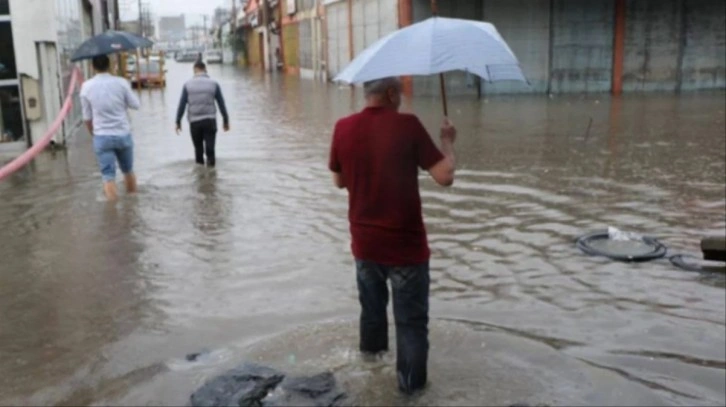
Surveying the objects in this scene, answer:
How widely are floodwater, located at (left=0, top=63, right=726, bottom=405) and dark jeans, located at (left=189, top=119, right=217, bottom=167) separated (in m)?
0.28

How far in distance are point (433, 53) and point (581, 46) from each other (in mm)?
23954

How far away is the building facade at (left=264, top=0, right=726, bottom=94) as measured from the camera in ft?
85.4

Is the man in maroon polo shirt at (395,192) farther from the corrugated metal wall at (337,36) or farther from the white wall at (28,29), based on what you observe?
the corrugated metal wall at (337,36)

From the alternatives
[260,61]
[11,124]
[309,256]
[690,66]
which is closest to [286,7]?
[260,61]

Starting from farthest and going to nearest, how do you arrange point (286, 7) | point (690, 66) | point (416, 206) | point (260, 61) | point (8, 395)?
point (260, 61) → point (286, 7) → point (690, 66) → point (8, 395) → point (416, 206)

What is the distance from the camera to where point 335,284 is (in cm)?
646

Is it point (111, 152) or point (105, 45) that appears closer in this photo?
point (111, 152)

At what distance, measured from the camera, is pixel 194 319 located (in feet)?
18.7

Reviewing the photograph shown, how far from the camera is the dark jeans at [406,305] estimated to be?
418cm

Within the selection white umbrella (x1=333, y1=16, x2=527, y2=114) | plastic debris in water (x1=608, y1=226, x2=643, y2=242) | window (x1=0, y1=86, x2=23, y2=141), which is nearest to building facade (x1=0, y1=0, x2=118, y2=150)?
window (x1=0, y1=86, x2=23, y2=141)

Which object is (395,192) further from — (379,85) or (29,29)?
(29,29)

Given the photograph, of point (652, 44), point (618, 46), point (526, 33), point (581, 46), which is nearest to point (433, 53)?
point (526, 33)

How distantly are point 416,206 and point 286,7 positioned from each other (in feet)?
170

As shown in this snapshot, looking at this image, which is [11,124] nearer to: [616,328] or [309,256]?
[309,256]
